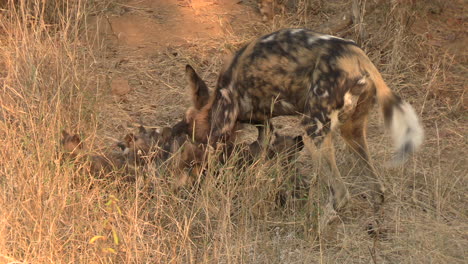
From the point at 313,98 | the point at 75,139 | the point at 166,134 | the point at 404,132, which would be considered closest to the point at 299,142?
the point at 313,98

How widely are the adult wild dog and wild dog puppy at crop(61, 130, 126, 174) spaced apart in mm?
427

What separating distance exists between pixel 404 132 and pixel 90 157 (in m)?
1.50

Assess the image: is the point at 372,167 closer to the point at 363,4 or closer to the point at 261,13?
the point at 363,4

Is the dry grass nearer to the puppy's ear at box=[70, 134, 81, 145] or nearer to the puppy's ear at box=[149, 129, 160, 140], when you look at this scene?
the puppy's ear at box=[70, 134, 81, 145]

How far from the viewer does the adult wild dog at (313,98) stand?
359 centimetres

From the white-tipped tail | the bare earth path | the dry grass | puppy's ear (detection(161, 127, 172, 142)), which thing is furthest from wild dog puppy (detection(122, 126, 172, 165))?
the white-tipped tail

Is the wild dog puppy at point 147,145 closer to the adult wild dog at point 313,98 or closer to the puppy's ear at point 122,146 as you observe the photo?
the puppy's ear at point 122,146

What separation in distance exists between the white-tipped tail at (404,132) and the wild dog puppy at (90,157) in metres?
1.32

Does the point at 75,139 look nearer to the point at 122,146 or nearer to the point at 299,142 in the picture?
the point at 122,146

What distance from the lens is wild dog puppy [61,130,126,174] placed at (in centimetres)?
361

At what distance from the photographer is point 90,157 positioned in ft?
12.2

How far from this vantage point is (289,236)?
137 inches

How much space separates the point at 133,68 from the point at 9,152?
2.35 metres

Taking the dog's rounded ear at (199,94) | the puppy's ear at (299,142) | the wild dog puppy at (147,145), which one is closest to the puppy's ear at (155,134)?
the wild dog puppy at (147,145)
